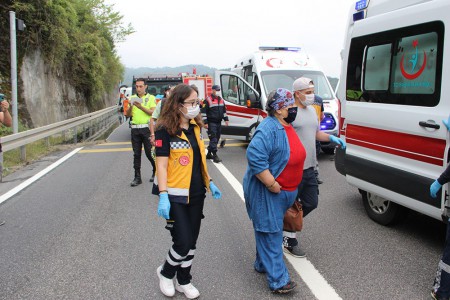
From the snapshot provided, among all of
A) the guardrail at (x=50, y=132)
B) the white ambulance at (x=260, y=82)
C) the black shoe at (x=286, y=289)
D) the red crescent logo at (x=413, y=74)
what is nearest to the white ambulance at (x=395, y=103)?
the red crescent logo at (x=413, y=74)

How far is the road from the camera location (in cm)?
346

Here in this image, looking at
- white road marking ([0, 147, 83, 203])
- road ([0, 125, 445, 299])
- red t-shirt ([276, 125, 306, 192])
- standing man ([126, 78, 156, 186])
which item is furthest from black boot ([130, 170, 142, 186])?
red t-shirt ([276, 125, 306, 192])

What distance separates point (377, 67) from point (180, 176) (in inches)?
108

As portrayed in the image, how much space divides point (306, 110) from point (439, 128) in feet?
4.16

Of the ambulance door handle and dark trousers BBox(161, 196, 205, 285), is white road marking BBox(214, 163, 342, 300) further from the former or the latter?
the ambulance door handle

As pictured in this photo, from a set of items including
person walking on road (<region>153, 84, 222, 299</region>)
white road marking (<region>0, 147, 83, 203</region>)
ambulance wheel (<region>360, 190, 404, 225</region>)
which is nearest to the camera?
person walking on road (<region>153, 84, 222, 299</region>)

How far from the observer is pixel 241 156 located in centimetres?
1018

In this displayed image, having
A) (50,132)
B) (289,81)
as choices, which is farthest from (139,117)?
(50,132)

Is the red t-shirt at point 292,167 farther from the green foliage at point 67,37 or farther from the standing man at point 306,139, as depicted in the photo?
the green foliage at point 67,37

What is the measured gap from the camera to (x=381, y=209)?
4.91m

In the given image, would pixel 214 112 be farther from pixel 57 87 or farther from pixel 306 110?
pixel 57 87

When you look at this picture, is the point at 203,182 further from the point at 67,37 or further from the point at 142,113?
the point at 67,37

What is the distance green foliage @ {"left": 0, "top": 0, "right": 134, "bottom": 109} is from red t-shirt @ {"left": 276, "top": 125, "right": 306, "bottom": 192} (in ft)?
45.2

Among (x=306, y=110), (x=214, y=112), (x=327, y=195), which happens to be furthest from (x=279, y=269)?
(x=214, y=112)
